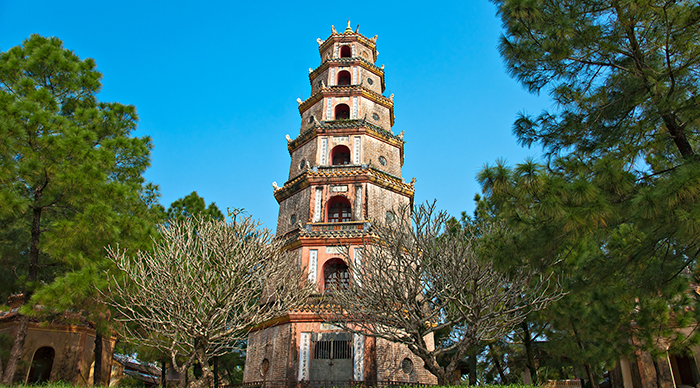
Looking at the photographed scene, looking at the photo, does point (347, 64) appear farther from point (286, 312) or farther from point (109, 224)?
point (109, 224)

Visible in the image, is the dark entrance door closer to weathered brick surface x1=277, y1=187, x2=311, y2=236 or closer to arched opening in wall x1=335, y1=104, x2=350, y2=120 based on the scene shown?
weathered brick surface x1=277, y1=187, x2=311, y2=236

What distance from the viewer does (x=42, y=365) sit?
18531 millimetres

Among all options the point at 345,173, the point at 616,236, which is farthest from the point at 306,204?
the point at 616,236

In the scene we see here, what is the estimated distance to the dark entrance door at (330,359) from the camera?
1443cm

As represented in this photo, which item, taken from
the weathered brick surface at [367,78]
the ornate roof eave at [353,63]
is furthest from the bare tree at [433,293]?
the ornate roof eave at [353,63]

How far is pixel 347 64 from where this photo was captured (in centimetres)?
2217

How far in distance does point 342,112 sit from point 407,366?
12.4 m

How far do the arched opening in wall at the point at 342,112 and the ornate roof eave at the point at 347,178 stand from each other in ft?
12.2

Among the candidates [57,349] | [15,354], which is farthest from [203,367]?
[57,349]

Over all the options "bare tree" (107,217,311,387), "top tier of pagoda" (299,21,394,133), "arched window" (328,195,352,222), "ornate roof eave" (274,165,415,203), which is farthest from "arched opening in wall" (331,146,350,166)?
"bare tree" (107,217,311,387)

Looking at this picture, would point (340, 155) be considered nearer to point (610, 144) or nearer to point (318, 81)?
point (318, 81)

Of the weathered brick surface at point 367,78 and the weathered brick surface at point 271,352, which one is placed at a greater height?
the weathered brick surface at point 367,78

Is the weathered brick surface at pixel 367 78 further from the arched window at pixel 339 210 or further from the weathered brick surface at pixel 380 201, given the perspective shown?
the arched window at pixel 339 210

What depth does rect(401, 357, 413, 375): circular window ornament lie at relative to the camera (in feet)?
48.5
